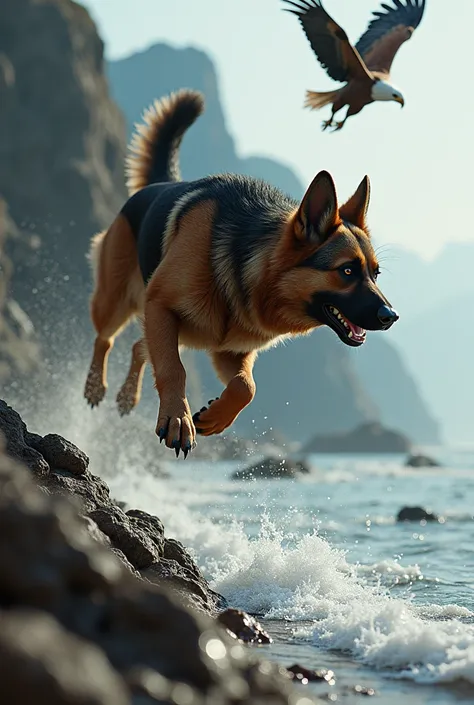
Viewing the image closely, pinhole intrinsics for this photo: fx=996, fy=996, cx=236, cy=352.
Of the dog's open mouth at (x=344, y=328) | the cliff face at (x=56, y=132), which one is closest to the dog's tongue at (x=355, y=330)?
the dog's open mouth at (x=344, y=328)

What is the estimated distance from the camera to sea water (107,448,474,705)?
3689mm

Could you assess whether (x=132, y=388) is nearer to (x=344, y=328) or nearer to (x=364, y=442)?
(x=344, y=328)

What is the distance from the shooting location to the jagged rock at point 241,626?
4.17 meters

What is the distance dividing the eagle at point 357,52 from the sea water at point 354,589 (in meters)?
3.55

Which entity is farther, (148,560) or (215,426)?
(215,426)

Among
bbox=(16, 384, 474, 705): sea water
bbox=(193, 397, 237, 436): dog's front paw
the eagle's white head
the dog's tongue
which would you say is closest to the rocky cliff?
bbox=(16, 384, 474, 705): sea water

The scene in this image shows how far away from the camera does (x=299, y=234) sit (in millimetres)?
5270

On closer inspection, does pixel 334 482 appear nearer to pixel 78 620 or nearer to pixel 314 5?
pixel 314 5

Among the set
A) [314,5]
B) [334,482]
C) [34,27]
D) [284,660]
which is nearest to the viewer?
[284,660]

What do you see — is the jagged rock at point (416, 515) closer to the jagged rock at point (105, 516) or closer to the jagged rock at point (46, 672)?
the jagged rock at point (105, 516)

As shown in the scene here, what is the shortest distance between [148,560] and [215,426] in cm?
115

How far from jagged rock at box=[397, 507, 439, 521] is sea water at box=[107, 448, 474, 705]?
0.56ft

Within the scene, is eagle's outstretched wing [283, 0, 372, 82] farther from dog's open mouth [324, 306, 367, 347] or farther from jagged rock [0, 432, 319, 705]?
jagged rock [0, 432, 319, 705]

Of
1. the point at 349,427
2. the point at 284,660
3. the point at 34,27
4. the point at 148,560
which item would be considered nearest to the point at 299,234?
the point at 148,560
